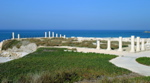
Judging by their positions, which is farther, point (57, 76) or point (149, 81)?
point (57, 76)

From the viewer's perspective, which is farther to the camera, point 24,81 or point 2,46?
point 2,46

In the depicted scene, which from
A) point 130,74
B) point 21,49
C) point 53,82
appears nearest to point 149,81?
point 130,74

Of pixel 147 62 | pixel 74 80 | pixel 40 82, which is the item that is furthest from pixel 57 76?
pixel 147 62

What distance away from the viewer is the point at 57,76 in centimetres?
1167

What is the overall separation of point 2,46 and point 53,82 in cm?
3415

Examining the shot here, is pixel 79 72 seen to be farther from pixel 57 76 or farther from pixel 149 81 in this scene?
pixel 149 81

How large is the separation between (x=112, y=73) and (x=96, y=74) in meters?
1.06

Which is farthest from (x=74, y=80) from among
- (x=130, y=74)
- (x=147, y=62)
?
(x=147, y=62)

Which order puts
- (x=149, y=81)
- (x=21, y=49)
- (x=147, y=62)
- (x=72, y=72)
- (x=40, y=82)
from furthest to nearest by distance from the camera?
(x=21, y=49), (x=147, y=62), (x=72, y=72), (x=149, y=81), (x=40, y=82)

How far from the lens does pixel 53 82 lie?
10.7 metres

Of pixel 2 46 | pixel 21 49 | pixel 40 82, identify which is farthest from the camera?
pixel 2 46

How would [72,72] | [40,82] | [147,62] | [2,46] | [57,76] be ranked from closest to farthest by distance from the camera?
[40,82] < [57,76] < [72,72] < [147,62] < [2,46]

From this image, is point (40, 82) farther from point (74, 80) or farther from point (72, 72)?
point (72, 72)

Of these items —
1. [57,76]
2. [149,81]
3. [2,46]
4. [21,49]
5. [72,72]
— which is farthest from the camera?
[2,46]
